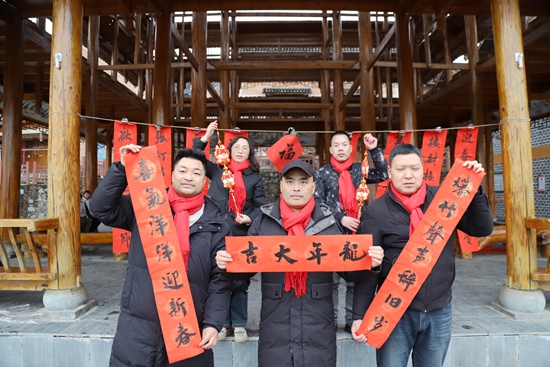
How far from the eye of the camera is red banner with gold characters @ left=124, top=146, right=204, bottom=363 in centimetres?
194

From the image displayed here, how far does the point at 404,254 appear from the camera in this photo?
81.7 inches

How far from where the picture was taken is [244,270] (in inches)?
79.2

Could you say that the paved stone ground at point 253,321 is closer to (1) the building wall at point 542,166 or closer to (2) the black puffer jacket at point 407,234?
(2) the black puffer jacket at point 407,234

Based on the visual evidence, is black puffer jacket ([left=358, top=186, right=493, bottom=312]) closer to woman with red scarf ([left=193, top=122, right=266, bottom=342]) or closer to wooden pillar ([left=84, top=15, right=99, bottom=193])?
woman with red scarf ([left=193, top=122, right=266, bottom=342])

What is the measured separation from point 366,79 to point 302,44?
20.4 feet

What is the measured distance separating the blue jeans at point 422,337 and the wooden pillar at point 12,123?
6988 mm

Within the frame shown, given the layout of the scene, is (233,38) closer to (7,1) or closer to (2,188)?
(7,1)

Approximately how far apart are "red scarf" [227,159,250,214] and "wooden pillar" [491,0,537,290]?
3.11 metres

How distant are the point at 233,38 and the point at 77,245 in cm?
941

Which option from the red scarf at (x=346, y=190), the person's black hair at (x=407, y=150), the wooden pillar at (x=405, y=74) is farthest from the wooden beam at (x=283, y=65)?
the person's black hair at (x=407, y=150)

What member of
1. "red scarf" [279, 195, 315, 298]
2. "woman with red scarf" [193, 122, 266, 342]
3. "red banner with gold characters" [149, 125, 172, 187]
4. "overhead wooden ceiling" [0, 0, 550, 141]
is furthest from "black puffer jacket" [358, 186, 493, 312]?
"overhead wooden ceiling" [0, 0, 550, 141]

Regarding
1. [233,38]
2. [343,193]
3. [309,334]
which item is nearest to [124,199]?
[309,334]

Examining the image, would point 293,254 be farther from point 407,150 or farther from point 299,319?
point 407,150

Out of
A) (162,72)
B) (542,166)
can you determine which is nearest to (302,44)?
(162,72)
